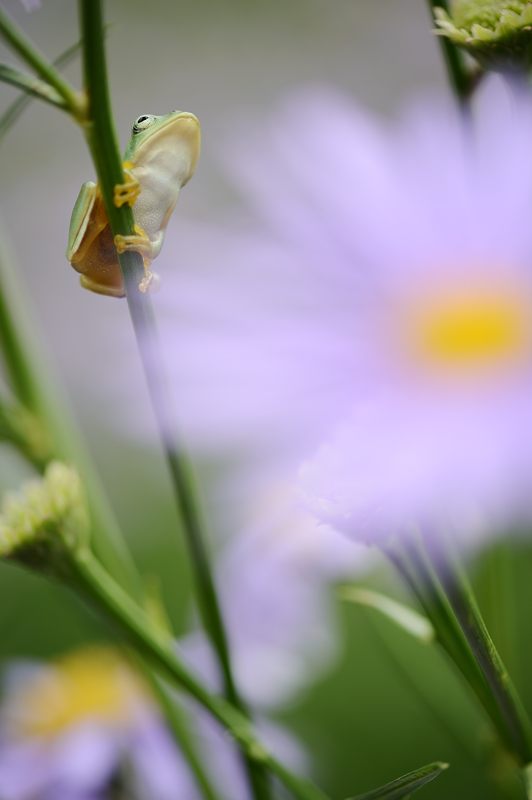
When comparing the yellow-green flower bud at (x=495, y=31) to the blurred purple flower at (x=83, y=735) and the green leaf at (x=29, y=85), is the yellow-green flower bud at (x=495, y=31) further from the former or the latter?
the blurred purple flower at (x=83, y=735)

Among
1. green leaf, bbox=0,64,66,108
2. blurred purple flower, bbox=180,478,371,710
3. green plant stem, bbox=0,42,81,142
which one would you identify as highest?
green leaf, bbox=0,64,66,108

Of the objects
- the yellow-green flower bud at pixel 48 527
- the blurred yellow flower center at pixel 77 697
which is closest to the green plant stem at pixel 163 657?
the yellow-green flower bud at pixel 48 527

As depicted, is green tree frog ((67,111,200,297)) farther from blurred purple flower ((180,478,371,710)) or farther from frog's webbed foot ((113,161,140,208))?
blurred purple flower ((180,478,371,710))

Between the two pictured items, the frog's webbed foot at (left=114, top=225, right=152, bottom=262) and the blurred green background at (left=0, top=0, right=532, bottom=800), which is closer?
the frog's webbed foot at (left=114, top=225, right=152, bottom=262)

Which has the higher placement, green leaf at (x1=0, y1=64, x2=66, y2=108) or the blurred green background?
→ green leaf at (x1=0, y1=64, x2=66, y2=108)

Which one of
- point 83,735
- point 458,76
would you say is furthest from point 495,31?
point 83,735

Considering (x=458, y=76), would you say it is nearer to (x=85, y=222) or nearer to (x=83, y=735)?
(x=85, y=222)

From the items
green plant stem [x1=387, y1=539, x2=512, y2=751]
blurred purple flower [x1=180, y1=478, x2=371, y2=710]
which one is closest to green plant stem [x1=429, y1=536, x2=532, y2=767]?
green plant stem [x1=387, y1=539, x2=512, y2=751]
